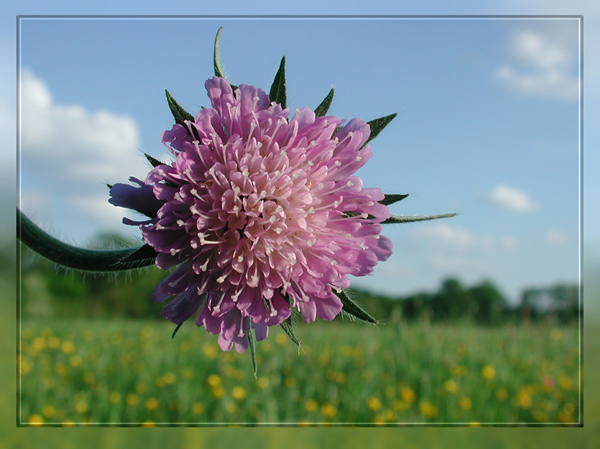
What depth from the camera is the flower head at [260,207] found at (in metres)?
1.23

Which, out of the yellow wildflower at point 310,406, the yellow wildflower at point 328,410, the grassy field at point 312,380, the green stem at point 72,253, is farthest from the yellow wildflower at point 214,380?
the green stem at point 72,253

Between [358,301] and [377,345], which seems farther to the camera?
[377,345]

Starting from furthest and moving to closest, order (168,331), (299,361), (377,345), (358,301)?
(168,331) < (377,345) < (299,361) < (358,301)

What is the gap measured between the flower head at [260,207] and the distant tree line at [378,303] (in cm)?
287

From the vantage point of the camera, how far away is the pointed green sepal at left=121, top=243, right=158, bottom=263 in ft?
4.19

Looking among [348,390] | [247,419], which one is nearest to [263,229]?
[247,419]

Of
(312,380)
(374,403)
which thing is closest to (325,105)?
(374,403)

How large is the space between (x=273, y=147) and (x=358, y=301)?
1.31 ft

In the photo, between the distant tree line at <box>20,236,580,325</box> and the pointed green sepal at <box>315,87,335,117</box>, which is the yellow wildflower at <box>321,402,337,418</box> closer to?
the distant tree line at <box>20,236,580,325</box>

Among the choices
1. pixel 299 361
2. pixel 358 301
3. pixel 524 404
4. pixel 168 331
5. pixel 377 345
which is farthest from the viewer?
pixel 168 331

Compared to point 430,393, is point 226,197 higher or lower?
higher

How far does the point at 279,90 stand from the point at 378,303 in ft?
13.3

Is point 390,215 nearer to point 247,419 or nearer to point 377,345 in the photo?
point 247,419

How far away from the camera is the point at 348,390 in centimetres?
425
